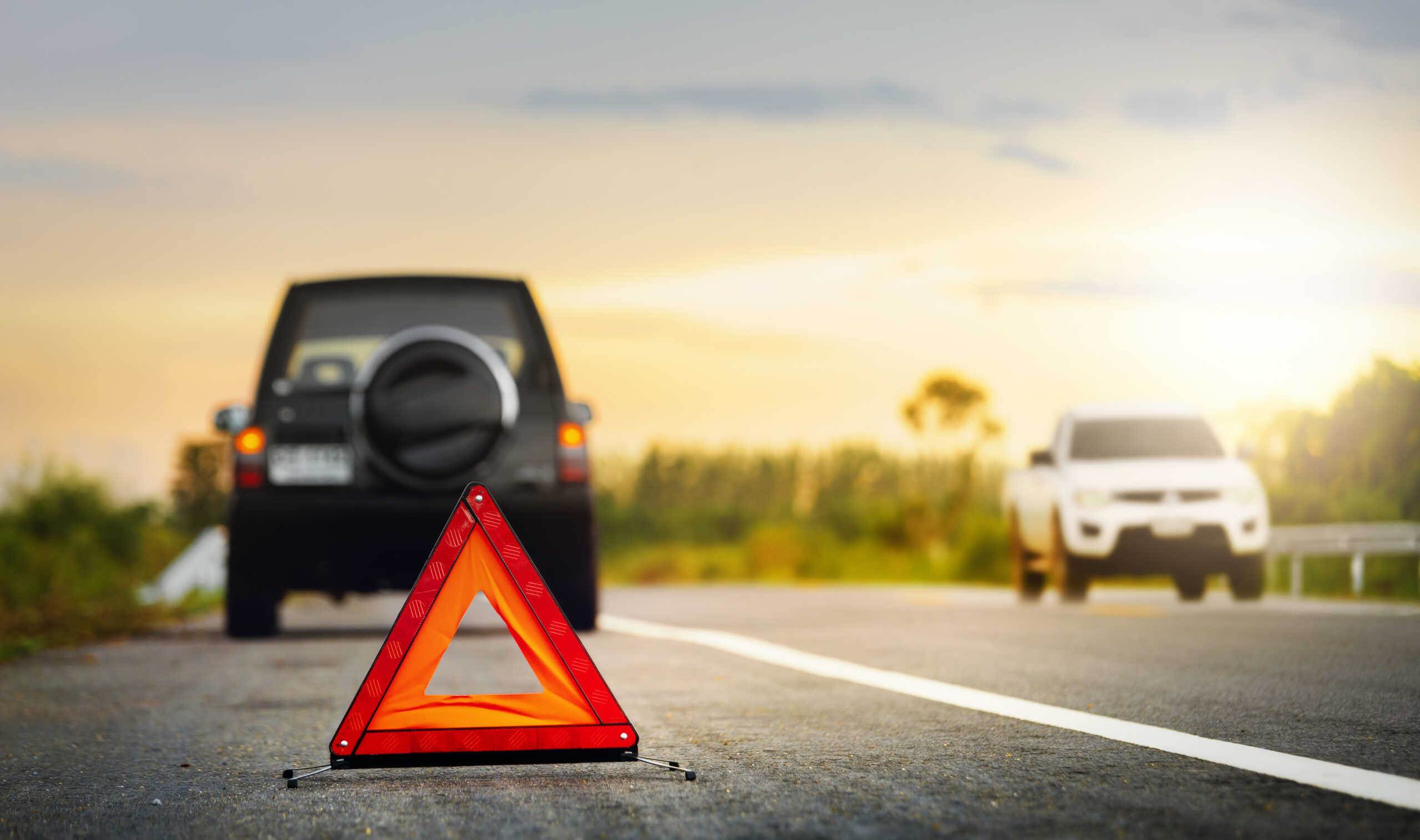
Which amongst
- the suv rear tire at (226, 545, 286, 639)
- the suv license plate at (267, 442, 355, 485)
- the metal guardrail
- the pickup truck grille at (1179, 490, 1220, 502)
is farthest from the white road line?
the metal guardrail

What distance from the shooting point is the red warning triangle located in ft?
16.3

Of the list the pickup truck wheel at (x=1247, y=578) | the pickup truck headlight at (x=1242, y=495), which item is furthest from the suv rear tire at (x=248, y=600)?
the pickup truck wheel at (x=1247, y=578)

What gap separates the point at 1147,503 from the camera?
549 inches

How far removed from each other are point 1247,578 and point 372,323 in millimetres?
8569

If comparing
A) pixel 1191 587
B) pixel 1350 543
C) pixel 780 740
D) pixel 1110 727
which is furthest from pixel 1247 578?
pixel 780 740

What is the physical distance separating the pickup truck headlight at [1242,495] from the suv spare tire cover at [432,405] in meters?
7.31

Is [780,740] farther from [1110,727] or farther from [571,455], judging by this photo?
[571,455]

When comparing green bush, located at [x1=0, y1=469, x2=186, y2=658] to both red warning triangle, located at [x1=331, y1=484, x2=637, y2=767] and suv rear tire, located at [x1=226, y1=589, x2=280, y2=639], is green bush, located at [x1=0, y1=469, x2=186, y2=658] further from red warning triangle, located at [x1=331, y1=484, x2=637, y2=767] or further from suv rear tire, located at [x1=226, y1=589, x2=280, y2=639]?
red warning triangle, located at [x1=331, y1=484, x2=637, y2=767]

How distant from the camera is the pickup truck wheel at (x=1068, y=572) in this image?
46.9 feet

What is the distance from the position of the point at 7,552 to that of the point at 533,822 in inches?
548

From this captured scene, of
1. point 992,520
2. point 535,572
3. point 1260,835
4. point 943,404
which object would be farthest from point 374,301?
point 943,404

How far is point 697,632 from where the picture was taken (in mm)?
11078

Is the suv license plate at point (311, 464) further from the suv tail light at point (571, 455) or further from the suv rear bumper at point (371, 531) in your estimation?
the suv tail light at point (571, 455)

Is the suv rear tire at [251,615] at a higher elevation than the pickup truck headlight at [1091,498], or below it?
below
